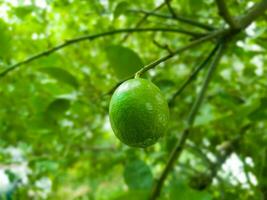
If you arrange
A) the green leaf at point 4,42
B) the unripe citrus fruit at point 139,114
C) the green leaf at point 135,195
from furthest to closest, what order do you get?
the green leaf at point 4,42, the green leaf at point 135,195, the unripe citrus fruit at point 139,114

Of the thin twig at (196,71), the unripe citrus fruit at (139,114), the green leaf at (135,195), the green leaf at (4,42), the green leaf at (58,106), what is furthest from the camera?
the green leaf at (58,106)

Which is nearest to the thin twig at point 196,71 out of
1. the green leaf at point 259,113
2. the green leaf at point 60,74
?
the green leaf at point 259,113

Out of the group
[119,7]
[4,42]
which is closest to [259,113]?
[119,7]

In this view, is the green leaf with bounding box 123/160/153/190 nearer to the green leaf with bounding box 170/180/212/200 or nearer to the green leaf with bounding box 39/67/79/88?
the green leaf with bounding box 170/180/212/200

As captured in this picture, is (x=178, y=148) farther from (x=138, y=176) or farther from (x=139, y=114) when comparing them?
(x=139, y=114)

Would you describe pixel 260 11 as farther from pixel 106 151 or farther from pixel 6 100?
pixel 106 151

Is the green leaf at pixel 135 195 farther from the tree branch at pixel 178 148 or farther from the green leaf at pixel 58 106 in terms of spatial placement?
the green leaf at pixel 58 106

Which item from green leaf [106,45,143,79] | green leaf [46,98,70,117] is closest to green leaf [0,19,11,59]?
green leaf [46,98,70,117]
